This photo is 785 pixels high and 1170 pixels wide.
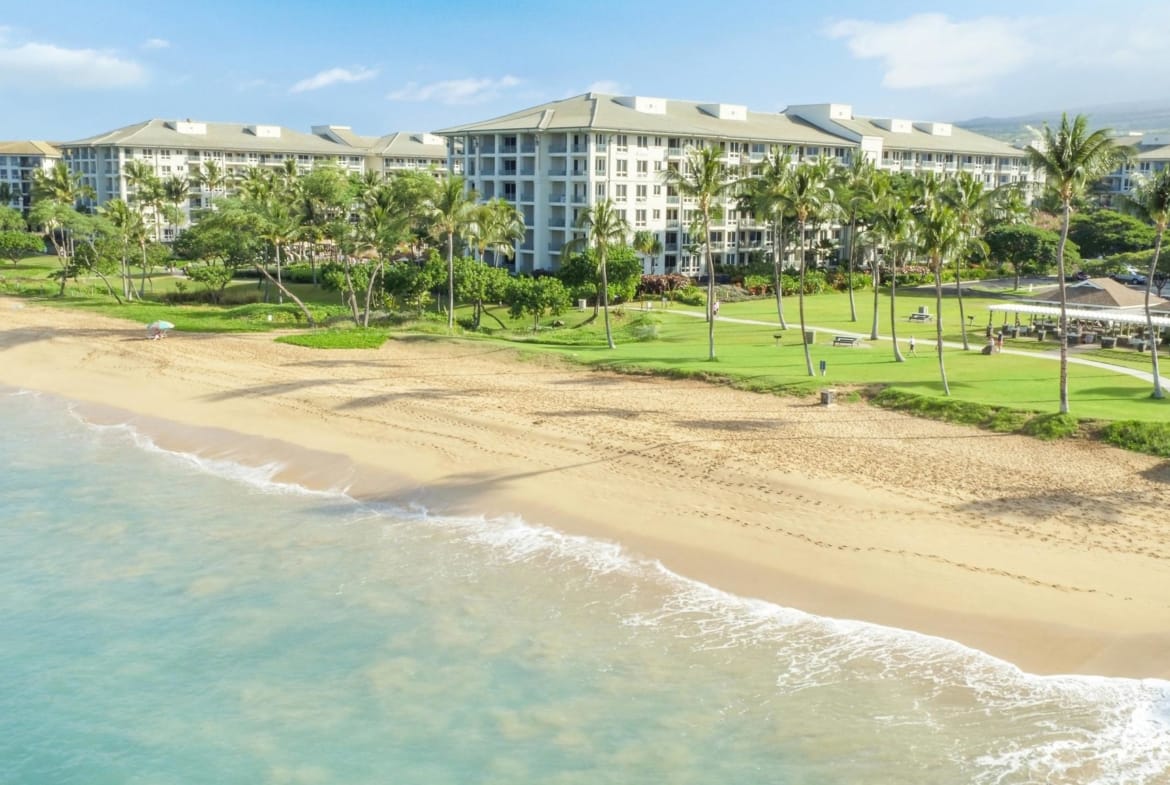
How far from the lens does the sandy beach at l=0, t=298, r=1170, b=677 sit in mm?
21594

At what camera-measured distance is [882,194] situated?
48.5m

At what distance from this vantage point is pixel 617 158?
276 feet

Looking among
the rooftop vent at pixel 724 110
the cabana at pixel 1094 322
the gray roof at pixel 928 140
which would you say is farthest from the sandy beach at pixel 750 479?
the gray roof at pixel 928 140

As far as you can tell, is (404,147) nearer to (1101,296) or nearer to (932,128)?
(932,128)

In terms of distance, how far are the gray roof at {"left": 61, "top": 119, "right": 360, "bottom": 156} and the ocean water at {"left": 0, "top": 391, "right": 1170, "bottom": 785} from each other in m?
110

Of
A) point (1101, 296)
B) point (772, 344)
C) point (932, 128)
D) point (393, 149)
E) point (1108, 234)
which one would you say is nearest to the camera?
point (772, 344)

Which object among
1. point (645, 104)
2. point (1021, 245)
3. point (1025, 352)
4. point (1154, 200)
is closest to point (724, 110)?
point (645, 104)

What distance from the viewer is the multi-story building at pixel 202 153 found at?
123 m

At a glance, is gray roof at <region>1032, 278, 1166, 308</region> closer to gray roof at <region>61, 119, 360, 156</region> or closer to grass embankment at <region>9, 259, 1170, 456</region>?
grass embankment at <region>9, 259, 1170, 456</region>

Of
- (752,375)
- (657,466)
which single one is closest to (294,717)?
(657,466)

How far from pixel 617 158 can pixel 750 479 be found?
5941 cm

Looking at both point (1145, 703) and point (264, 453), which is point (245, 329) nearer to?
point (264, 453)

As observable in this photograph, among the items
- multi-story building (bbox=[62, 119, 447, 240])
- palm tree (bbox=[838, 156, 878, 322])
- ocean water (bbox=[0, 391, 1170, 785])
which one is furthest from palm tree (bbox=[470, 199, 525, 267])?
multi-story building (bbox=[62, 119, 447, 240])

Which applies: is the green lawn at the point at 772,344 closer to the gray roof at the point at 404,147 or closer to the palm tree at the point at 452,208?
the palm tree at the point at 452,208
